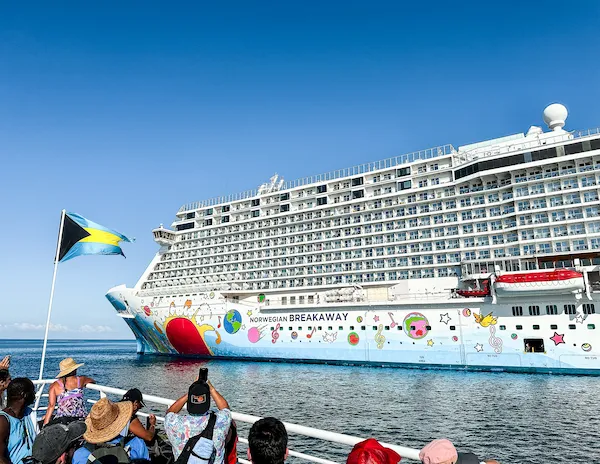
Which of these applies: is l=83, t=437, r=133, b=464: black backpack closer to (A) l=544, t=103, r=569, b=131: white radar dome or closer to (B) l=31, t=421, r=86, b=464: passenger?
(B) l=31, t=421, r=86, b=464: passenger

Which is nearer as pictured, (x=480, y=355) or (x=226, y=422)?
(x=226, y=422)

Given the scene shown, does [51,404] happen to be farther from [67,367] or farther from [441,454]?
[441,454]

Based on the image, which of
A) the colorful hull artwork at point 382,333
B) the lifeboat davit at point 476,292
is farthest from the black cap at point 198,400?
the colorful hull artwork at point 382,333

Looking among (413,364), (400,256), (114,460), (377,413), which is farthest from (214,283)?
(114,460)

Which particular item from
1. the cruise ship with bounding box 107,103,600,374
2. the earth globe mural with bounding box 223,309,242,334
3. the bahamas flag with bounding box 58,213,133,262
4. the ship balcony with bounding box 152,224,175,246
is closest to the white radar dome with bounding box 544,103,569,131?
the cruise ship with bounding box 107,103,600,374

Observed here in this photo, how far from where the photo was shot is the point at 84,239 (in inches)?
478

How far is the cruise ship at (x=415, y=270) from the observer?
26.2 m

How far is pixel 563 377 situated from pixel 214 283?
102 feet

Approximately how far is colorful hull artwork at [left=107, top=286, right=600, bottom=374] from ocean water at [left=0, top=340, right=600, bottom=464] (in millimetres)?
Answer: 1361

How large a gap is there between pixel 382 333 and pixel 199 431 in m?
27.9

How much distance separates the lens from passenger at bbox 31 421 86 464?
11.4 feet

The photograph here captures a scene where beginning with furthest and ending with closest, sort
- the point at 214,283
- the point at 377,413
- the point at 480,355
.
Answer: the point at 214,283
the point at 480,355
the point at 377,413

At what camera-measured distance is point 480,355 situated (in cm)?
2680

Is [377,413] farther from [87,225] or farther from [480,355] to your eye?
[480,355]
